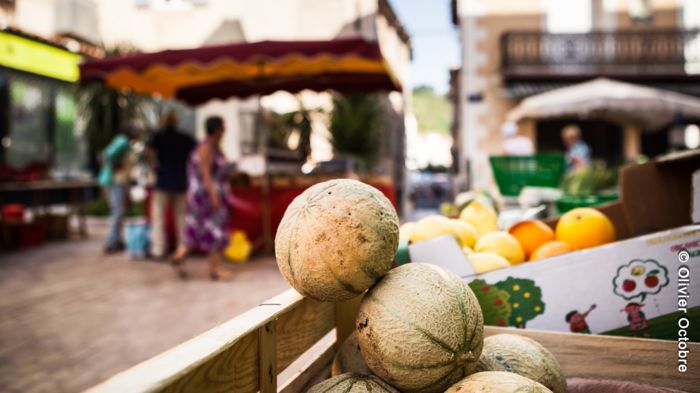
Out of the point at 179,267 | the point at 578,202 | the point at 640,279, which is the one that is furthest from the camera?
the point at 179,267

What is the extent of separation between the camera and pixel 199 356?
787mm

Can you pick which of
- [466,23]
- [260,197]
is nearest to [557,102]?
[260,197]

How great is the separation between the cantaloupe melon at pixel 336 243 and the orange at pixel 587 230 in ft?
3.66

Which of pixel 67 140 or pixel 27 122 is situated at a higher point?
pixel 27 122

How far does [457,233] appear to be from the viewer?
2.01 m

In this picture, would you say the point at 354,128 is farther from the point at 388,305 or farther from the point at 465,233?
the point at 388,305

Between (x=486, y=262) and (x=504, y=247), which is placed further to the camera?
(x=504, y=247)

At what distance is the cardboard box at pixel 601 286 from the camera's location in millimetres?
1406

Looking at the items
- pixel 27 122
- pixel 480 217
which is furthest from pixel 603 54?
pixel 27 122

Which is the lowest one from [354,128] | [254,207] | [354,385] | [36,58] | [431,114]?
[254,207]

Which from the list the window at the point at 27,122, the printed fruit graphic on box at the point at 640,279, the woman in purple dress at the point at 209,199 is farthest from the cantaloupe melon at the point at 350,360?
the window at the point at 27,122

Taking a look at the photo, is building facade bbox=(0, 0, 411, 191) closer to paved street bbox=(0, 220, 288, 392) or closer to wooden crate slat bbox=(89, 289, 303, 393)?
paved street bbox=(0, 220, 288, 392)

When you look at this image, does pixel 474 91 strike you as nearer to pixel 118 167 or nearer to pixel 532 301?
pixel 118 167

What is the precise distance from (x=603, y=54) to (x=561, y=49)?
1.17 meters
